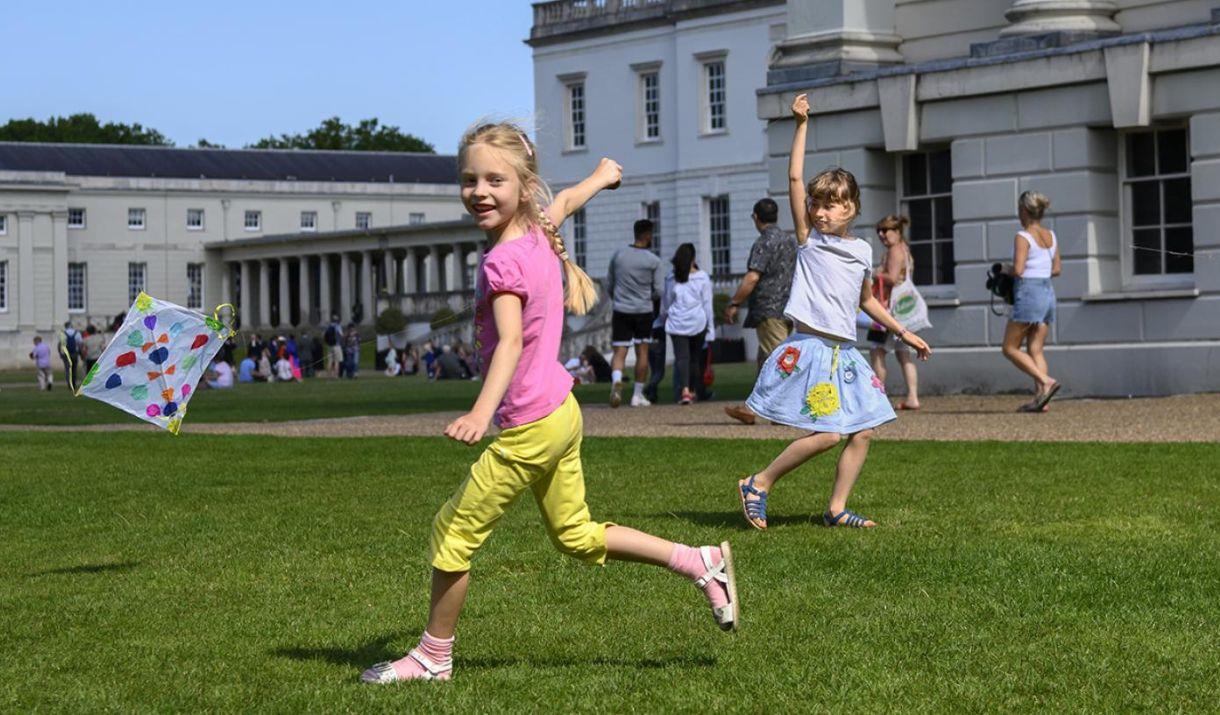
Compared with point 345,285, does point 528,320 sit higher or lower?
lower

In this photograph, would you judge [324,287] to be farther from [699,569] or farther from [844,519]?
[699,569]

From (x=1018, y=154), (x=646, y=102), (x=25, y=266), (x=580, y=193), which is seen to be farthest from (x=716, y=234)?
(x=580, y=193)

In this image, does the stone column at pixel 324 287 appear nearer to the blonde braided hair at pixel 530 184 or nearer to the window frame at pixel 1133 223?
the window frame at pixel 1133 223

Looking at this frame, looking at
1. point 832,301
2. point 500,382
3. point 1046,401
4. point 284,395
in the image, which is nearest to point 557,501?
point 500,382

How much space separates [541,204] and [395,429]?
13.1 meters

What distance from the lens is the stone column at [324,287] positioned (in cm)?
11619

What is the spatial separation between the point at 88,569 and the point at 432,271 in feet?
329

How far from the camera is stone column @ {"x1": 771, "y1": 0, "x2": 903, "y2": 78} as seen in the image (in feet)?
77.0

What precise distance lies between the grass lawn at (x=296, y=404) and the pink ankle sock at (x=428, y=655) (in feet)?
51.8

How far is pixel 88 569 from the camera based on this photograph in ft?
27.8

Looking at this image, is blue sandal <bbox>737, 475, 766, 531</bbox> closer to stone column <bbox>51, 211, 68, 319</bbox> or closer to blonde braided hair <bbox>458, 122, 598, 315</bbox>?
blonde braided hair <bbox>458, 122, 598, 315</bbox>

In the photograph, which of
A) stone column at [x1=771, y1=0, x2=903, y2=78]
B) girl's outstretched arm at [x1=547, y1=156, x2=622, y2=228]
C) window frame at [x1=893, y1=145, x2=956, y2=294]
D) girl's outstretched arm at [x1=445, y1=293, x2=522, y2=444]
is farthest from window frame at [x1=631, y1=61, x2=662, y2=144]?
girl's outstretched arm at [x1=445, y1=293, x2=522, y2=444]

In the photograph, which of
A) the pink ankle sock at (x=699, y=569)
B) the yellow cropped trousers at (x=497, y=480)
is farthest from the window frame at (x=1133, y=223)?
the yellow cropped trousers at (x=497, y=480)

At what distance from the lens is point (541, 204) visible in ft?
19.4
